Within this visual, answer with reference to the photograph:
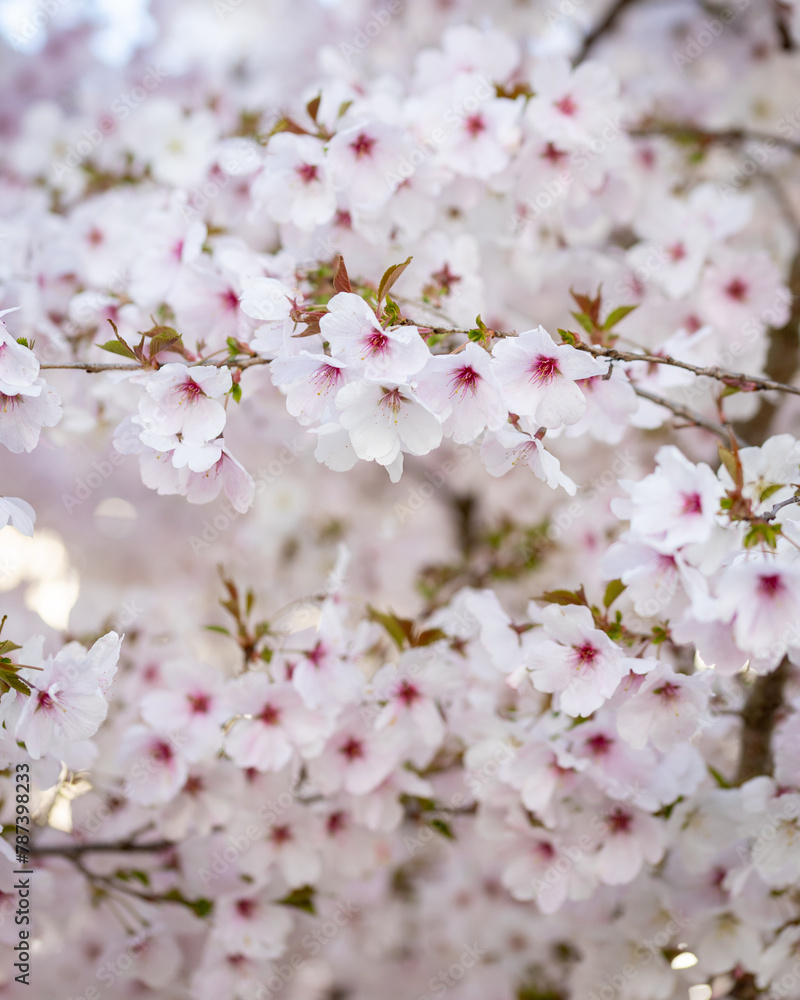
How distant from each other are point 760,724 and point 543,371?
45.0 inches

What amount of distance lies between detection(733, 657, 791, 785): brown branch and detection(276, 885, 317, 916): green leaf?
40.5 inches

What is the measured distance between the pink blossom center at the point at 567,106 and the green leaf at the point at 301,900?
1882mm

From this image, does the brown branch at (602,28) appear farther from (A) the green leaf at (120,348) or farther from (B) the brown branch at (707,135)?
(A) the green leaf at (120,348)

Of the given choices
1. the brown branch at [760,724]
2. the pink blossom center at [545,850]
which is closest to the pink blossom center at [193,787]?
the pink blossom center at [545,850]

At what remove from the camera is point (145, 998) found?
236cm

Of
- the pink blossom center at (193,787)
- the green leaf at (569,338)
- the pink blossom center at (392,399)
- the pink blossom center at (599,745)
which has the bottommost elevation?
the pink blossom center at (193,787)

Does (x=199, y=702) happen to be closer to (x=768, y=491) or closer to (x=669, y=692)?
(x=669, y=692)

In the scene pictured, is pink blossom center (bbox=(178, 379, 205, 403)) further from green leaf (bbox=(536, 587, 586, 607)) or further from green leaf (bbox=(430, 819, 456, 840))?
green leaf (bbox=(430, 819, 456, 840))

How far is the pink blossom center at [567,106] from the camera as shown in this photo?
178 centimetres

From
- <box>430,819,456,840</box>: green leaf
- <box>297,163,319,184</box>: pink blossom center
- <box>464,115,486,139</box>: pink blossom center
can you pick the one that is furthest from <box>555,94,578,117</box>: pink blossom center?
<box>430,819,456,840</box>: green leaf

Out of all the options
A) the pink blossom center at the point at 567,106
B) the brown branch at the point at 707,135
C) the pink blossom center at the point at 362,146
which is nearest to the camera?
the pink blossom center at the point at 362,146

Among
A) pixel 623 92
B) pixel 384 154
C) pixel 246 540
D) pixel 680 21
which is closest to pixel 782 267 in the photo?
pixel 623 92

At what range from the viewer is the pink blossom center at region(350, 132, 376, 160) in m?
1.54

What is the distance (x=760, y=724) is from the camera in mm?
1828
